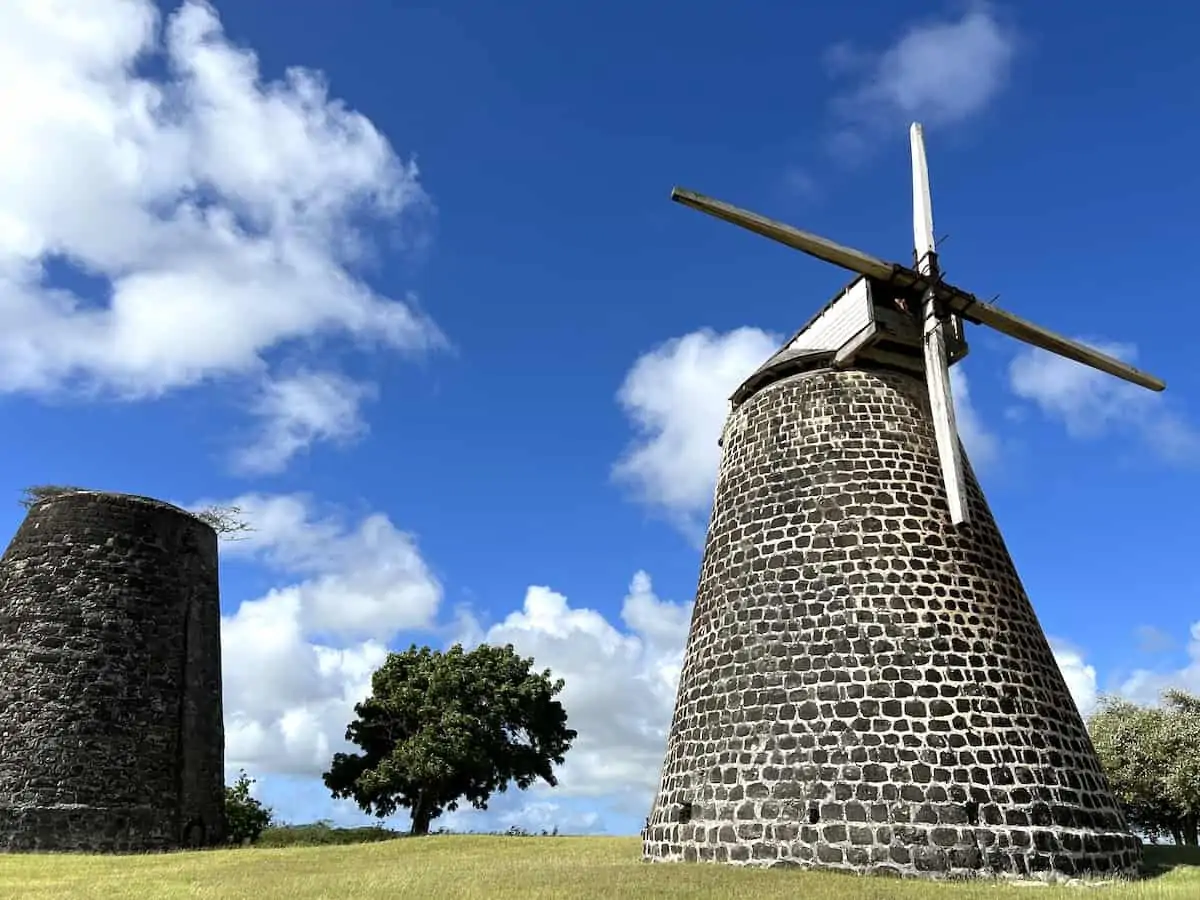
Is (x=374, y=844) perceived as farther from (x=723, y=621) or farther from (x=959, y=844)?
(x=959, y=844)

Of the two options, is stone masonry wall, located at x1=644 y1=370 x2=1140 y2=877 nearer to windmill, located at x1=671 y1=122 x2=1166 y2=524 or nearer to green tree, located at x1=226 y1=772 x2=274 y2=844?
windmill, located at x1=671 y1=122 x2=1166 y2=524

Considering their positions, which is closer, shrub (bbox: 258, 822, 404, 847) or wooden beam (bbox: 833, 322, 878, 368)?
wooden beam (bbox: 833, 322, 878, 368)

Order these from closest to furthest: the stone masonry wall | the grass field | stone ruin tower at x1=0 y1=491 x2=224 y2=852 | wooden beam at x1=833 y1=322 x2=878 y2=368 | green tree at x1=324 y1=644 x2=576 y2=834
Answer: the grass field < the stone masonry wall < wooden beam at x1=833 y1=322 x2=878 y2=368 < stone ruin tower at x1=0 y1=491 x2=224 y2=852 < green tree at x1=324 y1=644 x2=576 y2=834

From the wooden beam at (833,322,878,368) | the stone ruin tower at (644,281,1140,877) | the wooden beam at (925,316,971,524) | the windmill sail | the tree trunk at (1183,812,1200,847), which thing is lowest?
the tree trunk at (1183,812,1200,847)

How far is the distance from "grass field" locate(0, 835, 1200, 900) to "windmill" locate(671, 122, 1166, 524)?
6.52m

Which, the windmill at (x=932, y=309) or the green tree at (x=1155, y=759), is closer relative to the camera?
the windmill at (x=932, y=309)

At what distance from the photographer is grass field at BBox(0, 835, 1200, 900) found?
11.1 metres

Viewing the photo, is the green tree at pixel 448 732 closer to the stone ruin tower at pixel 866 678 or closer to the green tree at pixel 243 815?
the green tree at pixel 243 815

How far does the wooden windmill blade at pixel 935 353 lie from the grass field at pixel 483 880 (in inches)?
251

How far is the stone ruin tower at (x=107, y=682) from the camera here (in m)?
21.8

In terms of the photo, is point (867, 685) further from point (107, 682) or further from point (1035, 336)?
point (107, 682)

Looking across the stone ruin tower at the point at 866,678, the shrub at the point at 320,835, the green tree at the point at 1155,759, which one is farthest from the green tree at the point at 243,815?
the green tree at the point at 1155,759

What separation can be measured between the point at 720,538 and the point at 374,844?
39.4 ft

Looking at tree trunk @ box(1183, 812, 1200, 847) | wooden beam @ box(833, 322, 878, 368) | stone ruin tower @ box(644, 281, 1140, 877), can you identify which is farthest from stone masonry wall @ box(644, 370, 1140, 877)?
tree trunk @ box(1183, 812, 1200, 847)
